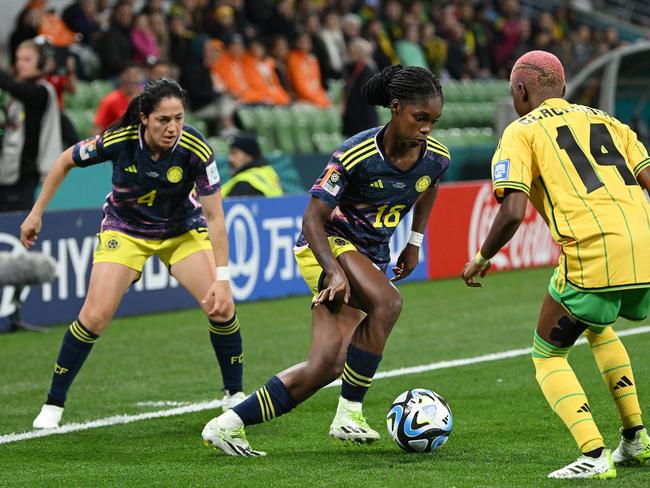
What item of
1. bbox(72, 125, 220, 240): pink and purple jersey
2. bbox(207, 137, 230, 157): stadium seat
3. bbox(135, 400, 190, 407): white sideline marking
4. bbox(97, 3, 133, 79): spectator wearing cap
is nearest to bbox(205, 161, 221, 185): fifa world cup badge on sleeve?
bbox(72, 125, 220, 240): pink and purple jersey

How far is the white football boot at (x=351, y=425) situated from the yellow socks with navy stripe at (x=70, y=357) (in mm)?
1689

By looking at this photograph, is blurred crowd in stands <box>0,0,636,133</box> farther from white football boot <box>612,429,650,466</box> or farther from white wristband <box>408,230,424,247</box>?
white football boot <box>612,429,650,466</box>

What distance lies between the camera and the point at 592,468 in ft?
17.1

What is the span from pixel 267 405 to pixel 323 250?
763mm

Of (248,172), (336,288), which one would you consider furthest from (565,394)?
(248,172)

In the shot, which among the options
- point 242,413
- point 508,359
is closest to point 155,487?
point 242,413

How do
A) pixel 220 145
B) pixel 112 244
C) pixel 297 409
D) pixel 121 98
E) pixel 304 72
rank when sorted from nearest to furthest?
pixel 112 244 < pixel 297 409 < pixel 121 98 < pixel 220 145 < pixel 304 72

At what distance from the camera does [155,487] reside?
552 centimetres

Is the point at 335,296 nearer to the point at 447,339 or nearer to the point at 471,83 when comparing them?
the point at 447,339

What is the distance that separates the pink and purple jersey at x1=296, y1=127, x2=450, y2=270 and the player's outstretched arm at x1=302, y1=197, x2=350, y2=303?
0.07m

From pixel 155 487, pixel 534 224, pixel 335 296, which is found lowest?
pixel 534 224

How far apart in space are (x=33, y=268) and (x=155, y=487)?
5390 millimetres

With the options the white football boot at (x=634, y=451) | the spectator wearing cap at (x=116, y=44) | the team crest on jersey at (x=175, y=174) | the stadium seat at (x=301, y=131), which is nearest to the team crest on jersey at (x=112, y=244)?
the team crest on jersey at (x=175, y=174)

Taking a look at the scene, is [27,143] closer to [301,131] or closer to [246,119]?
[246,119]
